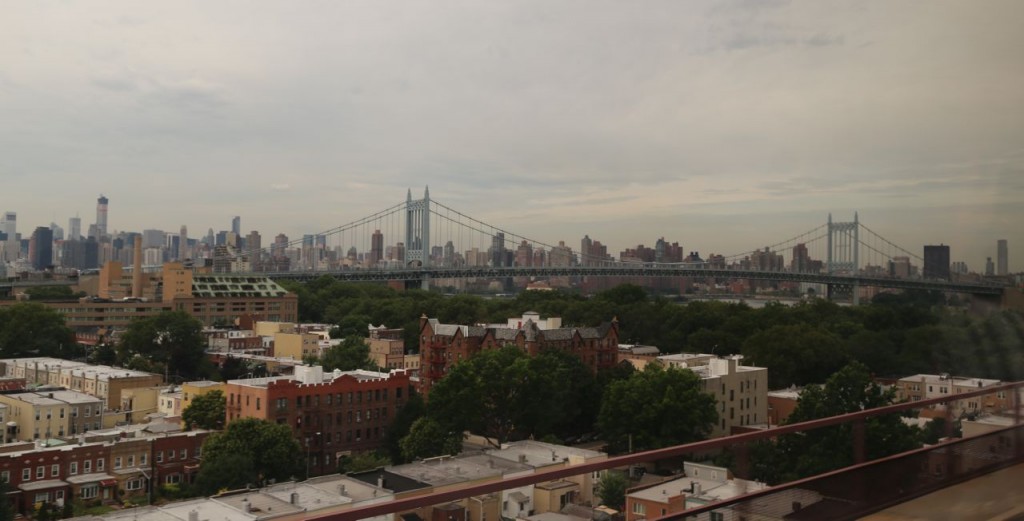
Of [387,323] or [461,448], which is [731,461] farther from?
[387,323]

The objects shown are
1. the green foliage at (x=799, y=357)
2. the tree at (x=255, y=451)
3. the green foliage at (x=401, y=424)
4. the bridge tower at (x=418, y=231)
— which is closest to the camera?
the tree at (x=255, y=451)

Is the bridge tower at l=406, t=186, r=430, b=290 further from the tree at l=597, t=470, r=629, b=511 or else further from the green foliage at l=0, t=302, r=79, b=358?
the tree at l=597, t=470, r=629, b=511

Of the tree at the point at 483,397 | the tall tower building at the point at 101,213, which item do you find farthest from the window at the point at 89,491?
the tall tower building at the point at 101,213

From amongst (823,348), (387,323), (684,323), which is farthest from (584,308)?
(823,348)

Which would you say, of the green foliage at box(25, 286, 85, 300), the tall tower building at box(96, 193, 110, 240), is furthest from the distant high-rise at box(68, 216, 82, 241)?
the green foliage at box(25, 286, 85, 300)

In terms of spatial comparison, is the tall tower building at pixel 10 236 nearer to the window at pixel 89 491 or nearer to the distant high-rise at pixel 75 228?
the distant high-rise at pixel 75 228

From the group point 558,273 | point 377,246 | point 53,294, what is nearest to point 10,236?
point 377,246
